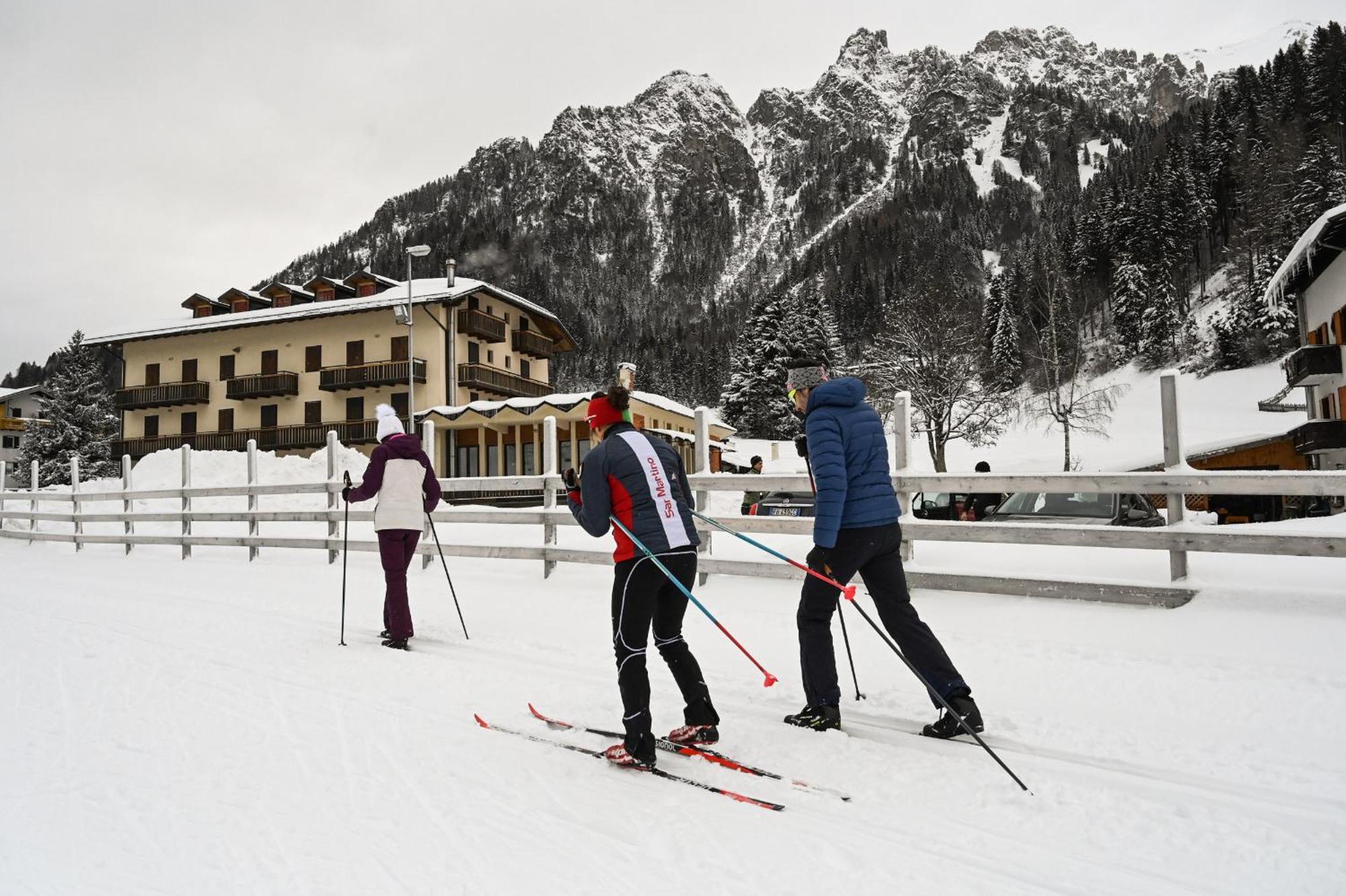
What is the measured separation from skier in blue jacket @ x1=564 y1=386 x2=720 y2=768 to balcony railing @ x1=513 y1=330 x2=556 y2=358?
40.7 meters

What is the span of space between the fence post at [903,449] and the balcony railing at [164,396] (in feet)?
143

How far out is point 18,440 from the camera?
232 ft

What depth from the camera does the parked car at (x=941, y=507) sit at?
14.3m

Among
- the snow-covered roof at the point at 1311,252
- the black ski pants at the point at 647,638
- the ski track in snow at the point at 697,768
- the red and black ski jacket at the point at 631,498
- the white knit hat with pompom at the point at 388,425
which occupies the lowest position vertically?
the ski track in snow at the point at 697,768

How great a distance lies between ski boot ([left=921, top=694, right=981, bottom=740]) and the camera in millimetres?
3922

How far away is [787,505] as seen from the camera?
512 inches

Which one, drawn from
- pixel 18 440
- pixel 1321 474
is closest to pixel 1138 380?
pixel 1321 474

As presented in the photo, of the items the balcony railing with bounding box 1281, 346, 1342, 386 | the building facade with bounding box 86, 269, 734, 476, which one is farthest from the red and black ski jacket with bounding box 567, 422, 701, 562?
the building facade with bounding box 86, 269, 734, 476

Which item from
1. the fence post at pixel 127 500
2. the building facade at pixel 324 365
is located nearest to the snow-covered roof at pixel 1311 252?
the building facade at pixel 324 365

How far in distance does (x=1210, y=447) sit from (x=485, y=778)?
29.1 meters

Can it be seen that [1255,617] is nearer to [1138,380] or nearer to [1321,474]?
[1321,474]

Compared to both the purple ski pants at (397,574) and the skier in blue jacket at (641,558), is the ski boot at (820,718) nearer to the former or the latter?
the skier in blue jacket at (641,558)

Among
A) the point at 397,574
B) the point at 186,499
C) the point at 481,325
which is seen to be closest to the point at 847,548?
the point at 397,574

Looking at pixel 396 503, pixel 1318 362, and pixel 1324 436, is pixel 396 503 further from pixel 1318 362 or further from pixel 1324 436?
pixel 1318 362
